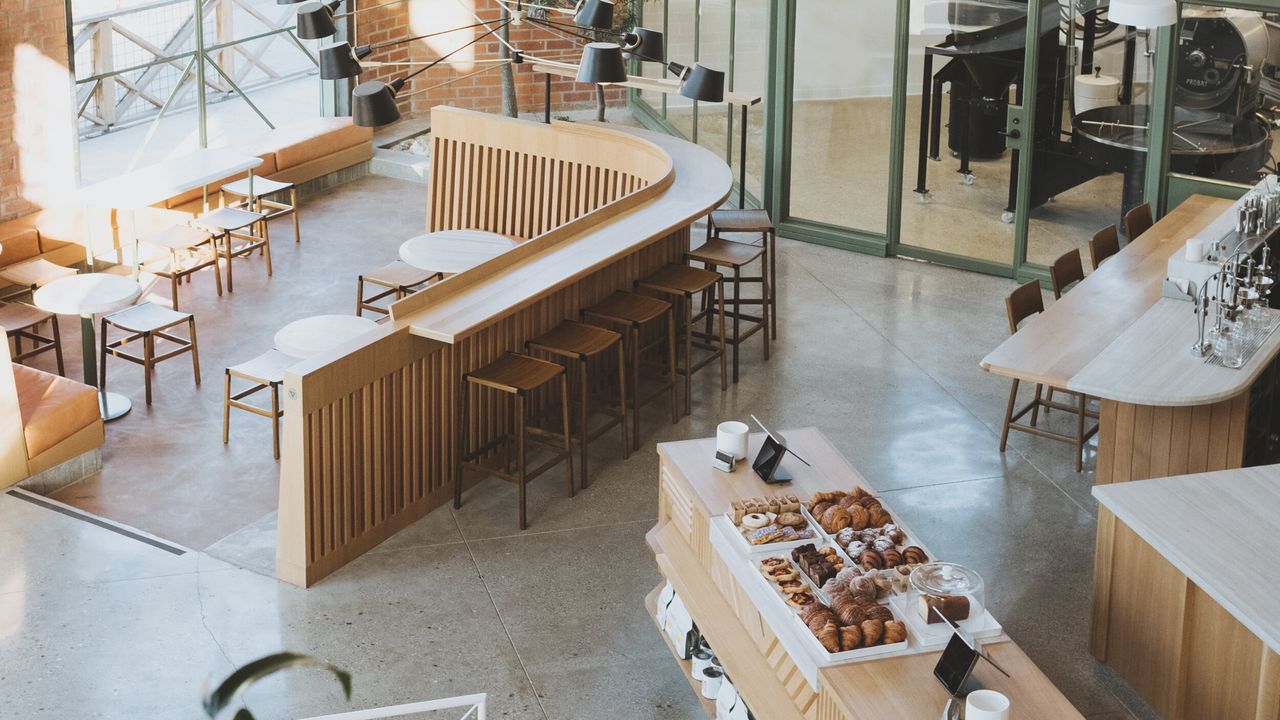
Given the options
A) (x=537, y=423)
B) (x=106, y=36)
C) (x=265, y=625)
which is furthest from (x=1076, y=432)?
(x=106, y=36)

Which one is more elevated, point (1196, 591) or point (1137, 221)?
point (1137, 221)

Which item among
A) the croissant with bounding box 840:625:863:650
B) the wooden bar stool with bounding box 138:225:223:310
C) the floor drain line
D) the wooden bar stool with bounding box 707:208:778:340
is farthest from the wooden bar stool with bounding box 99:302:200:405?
the croissant with bounding box 840:625:863:650

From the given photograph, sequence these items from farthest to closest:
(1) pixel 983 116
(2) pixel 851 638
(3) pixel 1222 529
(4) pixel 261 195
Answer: (4) pixel 261 195
(1) pixel 983 116
(3) pixel 1222 529
(2) pixel 851 638

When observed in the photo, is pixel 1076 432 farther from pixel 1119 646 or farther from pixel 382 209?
pixel 382 209

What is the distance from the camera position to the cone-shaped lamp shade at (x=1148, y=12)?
21.2 feet

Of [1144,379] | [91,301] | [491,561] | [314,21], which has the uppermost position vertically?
[314,21]

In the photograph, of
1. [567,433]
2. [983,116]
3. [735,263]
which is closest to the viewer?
[567,433]

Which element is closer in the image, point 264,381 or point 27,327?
point 264,381

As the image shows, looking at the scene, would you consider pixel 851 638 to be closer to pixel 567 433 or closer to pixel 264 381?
pixel 567 433

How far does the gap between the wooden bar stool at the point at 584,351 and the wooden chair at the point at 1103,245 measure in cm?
276

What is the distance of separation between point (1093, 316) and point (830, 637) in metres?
3.12

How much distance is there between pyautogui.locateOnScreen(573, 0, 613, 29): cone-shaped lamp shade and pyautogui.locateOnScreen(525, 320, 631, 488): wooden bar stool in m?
1.44

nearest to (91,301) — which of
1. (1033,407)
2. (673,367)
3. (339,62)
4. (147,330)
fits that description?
(147,330)

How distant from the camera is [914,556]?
404cm
